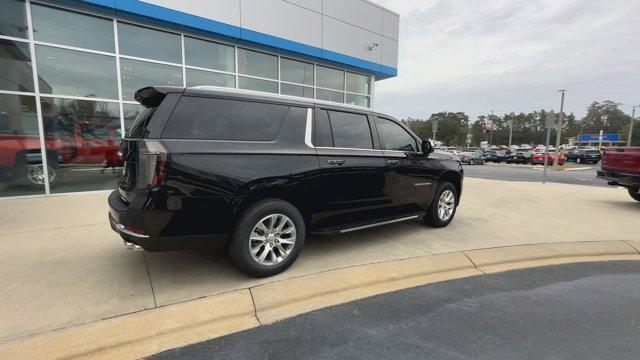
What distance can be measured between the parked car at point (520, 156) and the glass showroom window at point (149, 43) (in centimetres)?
3251

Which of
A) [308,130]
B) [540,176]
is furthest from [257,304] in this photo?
[540,176]

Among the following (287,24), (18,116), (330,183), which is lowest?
(330,183)

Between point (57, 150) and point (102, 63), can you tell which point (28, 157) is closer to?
point (57, 150)

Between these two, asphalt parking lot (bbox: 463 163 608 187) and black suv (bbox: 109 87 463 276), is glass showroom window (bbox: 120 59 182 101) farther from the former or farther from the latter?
asphalt parking lot (bbox: 463 163 608 187)

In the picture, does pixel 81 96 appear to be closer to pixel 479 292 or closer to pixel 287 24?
pixel 287 24

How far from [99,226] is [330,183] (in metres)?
3.79

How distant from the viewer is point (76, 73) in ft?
26.2

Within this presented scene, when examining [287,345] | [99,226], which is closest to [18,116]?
[99,226]

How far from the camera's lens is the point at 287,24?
10.6 meters

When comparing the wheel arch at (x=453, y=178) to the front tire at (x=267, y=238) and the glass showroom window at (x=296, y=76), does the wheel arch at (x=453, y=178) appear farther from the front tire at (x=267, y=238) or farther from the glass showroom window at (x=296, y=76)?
the glass showroom window at (x=296, y=76)

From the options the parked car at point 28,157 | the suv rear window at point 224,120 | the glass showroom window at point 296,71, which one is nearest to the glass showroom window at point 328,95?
the glass showroom window at point 296,71

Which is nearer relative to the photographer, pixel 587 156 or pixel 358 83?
pixel 358 83

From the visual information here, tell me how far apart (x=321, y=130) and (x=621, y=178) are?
759 centimetres

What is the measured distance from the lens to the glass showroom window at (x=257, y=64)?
10.5 meters
